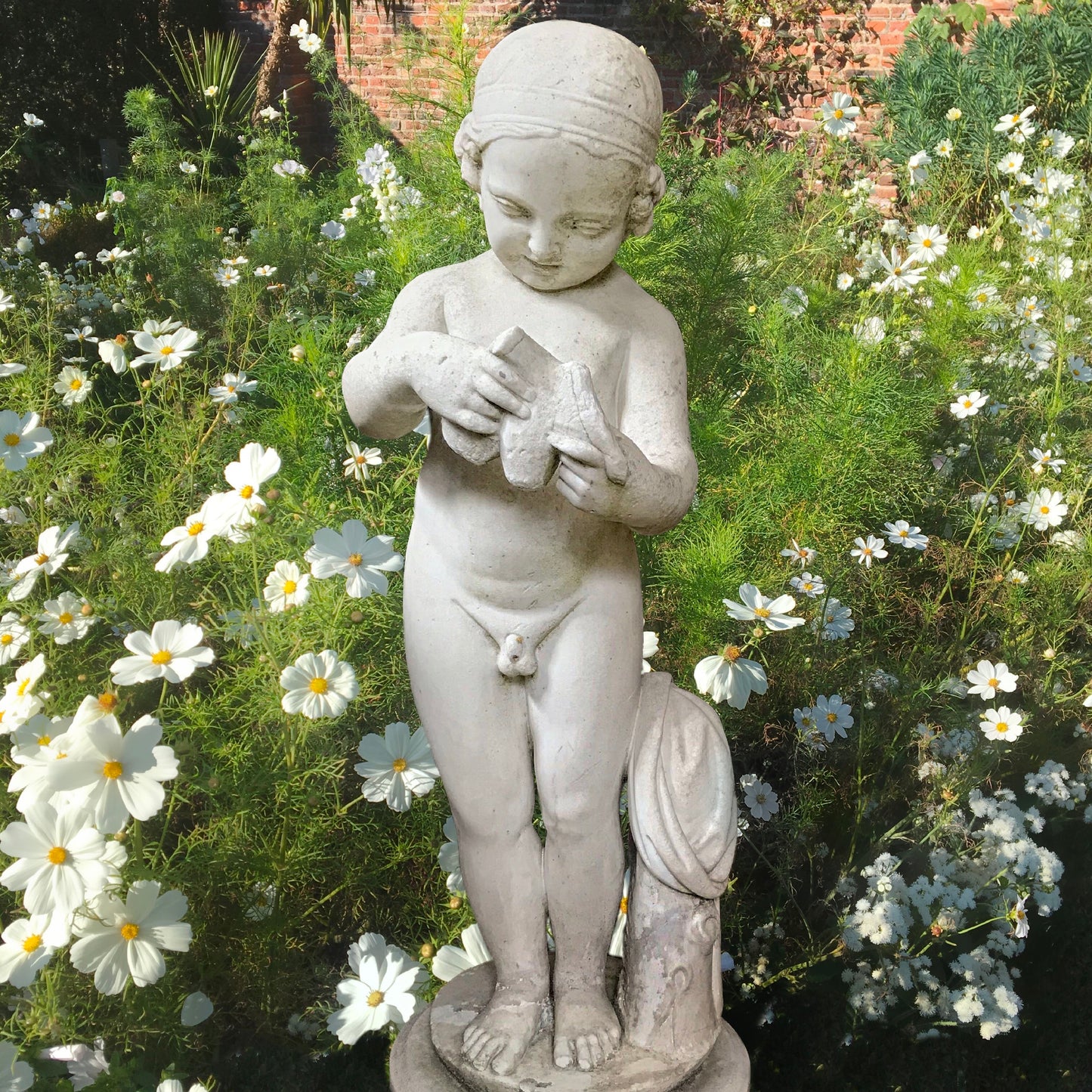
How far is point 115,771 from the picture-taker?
1.25 meters

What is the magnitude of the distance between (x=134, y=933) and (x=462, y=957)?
21.9 inches

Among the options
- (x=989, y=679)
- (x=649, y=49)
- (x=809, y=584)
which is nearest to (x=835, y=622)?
(x=809, y=584)

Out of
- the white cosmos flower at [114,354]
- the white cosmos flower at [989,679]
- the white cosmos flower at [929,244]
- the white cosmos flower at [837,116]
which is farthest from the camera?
the white cosmos flower at [837,116]

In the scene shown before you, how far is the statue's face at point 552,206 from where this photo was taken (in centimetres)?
120

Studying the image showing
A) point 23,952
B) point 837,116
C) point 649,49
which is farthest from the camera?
point 649,49

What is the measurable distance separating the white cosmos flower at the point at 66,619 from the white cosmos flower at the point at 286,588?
34 centimetres

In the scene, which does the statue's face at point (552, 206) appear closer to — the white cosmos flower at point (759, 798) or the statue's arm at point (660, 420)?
the statue's arm at point (660, 420)

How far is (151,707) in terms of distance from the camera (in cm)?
229

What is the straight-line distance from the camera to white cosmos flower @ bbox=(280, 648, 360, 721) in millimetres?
1594

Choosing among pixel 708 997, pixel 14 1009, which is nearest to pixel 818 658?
pixel 708 997

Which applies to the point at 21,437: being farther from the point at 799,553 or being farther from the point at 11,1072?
the point at 799,553

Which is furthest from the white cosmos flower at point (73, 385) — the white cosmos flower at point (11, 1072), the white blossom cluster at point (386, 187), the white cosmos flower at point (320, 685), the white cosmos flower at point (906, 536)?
the white cosmos flower at point (906, 536)

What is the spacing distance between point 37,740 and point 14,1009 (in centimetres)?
54

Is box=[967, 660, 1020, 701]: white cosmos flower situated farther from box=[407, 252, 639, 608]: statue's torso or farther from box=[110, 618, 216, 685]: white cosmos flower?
box=[110, 618, 216, 685]: white cosmos flower
